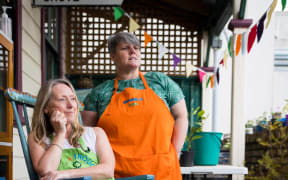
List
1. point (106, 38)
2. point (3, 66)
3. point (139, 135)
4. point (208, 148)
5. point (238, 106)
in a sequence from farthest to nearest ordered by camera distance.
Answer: point (106, 38)
point (238, 106)
point (208, 148)
point (3, 66)
point (139, 135)

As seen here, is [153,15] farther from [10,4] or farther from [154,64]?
[10,4]

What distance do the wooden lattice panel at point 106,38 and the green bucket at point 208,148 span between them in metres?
3.41

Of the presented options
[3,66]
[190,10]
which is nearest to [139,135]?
[3,66]

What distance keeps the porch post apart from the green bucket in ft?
3.63

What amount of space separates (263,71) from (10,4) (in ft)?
23.2

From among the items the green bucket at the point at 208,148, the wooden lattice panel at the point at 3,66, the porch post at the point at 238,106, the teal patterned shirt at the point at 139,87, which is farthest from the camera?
the porch post at the point at 238,106

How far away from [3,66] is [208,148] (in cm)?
156

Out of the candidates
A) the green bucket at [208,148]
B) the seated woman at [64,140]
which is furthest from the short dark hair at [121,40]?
the green bucket at [208,148]

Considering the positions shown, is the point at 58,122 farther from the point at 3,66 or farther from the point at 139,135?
the point at 3,66

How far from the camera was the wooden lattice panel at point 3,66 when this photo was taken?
6.29 feet

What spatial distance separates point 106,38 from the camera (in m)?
6.04

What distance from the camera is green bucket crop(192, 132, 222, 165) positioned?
277 cm

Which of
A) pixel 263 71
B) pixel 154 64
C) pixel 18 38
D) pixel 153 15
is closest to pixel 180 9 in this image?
pixel 153 15

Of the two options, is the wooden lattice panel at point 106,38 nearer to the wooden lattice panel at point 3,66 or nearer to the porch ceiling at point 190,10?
the porch ceiling at point 190,10
